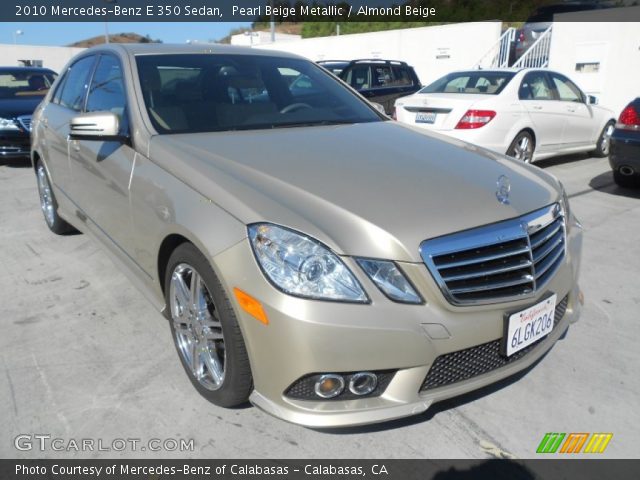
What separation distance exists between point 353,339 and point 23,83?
10323 mm

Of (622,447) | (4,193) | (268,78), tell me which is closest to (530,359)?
(622,447)

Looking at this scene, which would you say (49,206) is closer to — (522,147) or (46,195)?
(46,195)

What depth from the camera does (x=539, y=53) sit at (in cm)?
1398

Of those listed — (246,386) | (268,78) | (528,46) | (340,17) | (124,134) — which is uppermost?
(340,17)

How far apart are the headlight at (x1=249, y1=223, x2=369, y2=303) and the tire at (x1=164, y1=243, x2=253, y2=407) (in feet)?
0.98

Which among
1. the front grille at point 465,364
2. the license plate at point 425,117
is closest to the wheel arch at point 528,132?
the license plate at point 425,117

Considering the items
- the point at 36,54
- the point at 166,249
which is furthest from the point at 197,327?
the point at 36,54

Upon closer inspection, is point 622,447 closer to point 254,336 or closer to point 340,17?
point 254,336

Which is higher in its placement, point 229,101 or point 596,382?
point 229,101

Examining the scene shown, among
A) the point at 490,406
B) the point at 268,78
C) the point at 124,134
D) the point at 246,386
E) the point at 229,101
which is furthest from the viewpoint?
the point at 268,78

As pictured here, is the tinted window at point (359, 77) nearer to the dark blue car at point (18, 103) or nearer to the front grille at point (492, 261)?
the dark blue car at point (18, 103)

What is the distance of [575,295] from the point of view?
104 inches

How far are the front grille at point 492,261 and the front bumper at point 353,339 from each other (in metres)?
0.06

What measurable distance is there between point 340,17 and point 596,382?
41801 millimetres
